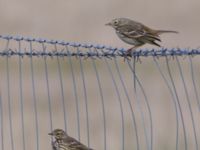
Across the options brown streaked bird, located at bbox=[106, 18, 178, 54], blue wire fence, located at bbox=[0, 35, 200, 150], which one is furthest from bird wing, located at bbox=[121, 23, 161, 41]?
blue wire fence, located at bbox=[0, 35, 200, 150]

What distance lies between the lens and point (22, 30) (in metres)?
22.2

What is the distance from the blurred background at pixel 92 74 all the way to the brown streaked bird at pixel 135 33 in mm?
1403

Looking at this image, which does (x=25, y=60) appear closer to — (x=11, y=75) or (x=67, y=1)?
(x=11, y=75)

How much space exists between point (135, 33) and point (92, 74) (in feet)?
17.6

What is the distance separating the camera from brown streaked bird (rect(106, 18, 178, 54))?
14.7 meters

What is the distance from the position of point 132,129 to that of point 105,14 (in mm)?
4992

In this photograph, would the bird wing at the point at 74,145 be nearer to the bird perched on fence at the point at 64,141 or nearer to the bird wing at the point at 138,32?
the bird perched on fence at the point at 64,141

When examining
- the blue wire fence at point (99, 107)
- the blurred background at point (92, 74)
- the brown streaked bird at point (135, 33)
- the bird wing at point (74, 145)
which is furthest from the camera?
the blurred background at point (92, 74)

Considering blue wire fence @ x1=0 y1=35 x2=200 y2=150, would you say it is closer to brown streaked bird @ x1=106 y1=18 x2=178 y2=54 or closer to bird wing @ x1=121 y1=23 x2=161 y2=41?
brown streaked bird @ x1=106 y1=18 x2=178 y2=54

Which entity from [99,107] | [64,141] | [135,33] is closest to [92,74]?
[99,107]

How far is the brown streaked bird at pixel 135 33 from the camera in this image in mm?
14695

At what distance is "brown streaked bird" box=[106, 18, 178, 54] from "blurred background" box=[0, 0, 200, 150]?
1403mm

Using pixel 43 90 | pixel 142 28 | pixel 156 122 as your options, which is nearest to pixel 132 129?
pixel 156 122

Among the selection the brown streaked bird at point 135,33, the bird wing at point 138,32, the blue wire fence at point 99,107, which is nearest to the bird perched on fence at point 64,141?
the brown streaked bird at point 135,33
